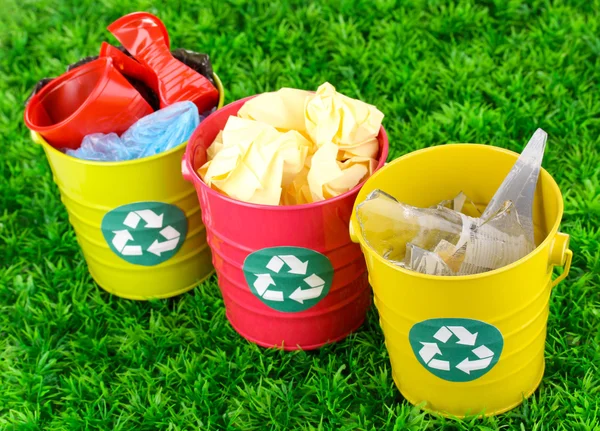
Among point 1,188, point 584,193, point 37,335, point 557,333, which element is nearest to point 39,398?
point 37,335

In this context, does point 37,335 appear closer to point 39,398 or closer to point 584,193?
point 39,398

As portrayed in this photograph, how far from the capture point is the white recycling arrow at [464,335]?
1634 millimetres

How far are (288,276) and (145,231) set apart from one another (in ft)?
1.57

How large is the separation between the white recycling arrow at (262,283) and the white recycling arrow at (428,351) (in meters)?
0.41

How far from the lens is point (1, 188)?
2709 millimetres

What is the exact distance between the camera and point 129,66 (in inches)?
89.1

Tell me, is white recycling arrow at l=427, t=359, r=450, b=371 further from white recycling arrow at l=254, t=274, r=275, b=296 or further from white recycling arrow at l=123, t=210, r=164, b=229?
white recycling arrow at l=123, t=210, r=164, b=229

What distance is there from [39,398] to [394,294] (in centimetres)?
100

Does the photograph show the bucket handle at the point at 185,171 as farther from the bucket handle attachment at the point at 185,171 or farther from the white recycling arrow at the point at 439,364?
the white recycling arrow at the point at 439,364

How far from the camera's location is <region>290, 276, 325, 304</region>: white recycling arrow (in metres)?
1.91

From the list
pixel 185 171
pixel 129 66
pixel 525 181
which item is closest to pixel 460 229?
pixel 525 181

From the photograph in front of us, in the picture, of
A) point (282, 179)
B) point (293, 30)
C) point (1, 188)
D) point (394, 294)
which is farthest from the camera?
point (293, 30)

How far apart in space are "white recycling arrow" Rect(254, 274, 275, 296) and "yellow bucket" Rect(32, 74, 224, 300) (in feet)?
1.17

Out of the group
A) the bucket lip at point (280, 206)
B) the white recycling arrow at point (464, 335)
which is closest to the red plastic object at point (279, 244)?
the bucket lip at point (280, 206)
